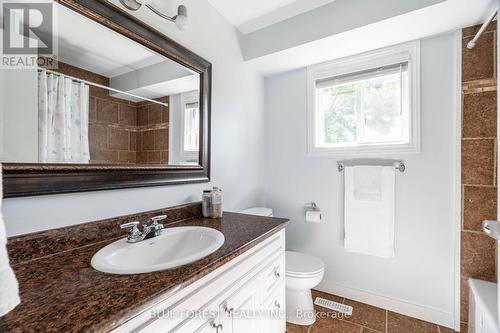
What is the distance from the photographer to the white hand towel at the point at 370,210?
1.74 meters

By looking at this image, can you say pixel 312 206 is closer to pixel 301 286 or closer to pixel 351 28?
pixel 301 286

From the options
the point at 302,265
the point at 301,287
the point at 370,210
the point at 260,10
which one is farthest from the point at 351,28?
the point at 301,287

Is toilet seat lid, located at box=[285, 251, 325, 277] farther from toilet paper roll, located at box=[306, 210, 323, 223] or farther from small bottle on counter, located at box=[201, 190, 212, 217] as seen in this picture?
small bottle on counter, located at box=[201, 190, 212, 217]

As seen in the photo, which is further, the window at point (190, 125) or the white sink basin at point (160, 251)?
the window at point (190, 125)

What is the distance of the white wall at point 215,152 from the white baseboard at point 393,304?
1040mm

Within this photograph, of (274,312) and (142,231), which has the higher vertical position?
(142,231)

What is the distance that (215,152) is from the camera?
169cm

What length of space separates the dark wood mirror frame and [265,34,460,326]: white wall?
1.02 m

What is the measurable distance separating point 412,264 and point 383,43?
1.73 meters

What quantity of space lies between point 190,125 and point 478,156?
1951 mm

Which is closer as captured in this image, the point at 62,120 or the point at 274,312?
the point at 62,120

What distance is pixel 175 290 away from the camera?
63 centimetres

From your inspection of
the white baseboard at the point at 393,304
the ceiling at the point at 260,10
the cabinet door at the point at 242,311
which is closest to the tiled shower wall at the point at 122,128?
the cabinet door at the point at 242,311

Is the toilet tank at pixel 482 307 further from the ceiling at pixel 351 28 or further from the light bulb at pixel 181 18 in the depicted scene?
the light bulb at pixel 181 18
